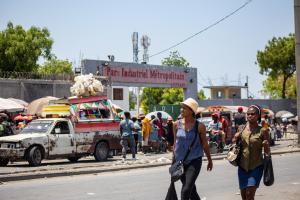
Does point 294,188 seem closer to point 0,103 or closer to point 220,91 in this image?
point 0,103

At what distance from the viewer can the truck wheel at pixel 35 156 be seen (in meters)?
18.8

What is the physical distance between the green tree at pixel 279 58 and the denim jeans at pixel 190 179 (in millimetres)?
59550

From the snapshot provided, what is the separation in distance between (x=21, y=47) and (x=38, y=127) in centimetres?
3831

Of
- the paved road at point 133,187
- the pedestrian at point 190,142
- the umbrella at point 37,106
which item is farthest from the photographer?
the umbrella at point 37,106

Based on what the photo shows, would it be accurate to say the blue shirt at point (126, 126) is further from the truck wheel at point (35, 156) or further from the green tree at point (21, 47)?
the green tree at point (21, 47)

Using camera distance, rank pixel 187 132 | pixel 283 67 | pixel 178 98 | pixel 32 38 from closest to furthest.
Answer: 1. pixel 187 132
2. pixel 32 38
3. pixel 283 67
4. pixel 178 98

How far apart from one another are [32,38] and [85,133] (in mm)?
38600

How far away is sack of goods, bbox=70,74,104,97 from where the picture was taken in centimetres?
2158

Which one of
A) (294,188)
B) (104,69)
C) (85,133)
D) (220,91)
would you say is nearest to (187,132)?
(294,188)

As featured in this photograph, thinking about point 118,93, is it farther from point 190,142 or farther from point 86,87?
point 190,142

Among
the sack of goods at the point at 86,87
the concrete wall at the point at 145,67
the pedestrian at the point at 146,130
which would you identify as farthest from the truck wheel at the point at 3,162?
the concrete wall at the point at 145,67

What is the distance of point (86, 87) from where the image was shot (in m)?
21.6

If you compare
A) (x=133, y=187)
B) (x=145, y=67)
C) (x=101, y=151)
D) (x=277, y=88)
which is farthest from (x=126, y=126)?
(x=277, y=88)

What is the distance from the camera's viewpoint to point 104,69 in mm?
34312
